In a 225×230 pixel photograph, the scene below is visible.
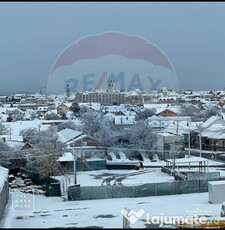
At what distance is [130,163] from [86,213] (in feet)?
31.4

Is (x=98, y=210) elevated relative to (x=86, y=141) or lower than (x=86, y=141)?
lower

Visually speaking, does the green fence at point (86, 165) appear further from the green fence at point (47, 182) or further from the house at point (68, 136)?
the house at point (68, 136)

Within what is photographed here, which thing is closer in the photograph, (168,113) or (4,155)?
(4,155)

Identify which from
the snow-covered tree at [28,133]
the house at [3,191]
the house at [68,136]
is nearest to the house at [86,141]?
the house at [68,136]

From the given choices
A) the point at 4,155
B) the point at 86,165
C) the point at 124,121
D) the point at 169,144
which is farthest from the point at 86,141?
the point at 124,121

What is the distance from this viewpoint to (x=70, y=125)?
105 ft

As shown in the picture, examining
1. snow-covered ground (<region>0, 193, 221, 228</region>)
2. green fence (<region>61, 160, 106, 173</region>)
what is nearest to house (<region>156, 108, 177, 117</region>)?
green fence (<region>61, 160, 106, 173</region>)

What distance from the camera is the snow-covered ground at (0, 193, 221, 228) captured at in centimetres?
863

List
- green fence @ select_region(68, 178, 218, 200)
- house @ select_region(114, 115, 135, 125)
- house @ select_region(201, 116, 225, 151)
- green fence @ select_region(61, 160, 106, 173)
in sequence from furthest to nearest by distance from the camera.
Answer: house @ select_region(114, 115, 135, 125) < house @ select_region(201, 116, 225, 151) < green fence @ select_region(61, 160, 106, 173) < green fence @ select_region(68, 178, 218, 200)

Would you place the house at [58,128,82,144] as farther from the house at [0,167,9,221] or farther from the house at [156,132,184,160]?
the house at [0,167,9,221]

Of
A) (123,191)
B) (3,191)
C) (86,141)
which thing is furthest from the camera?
(86,141)

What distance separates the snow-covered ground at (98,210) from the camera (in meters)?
8.63

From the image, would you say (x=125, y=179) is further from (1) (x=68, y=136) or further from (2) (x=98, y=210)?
(1) (x=68, y=136)

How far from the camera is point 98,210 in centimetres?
A: 980
